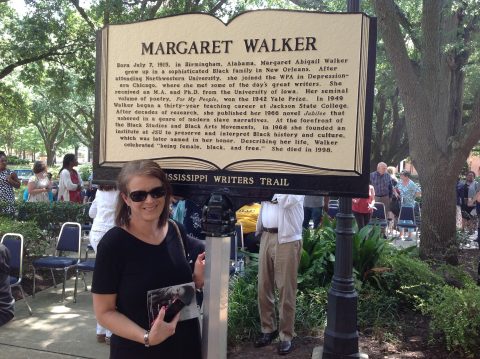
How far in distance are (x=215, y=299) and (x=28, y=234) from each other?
574 centimetres

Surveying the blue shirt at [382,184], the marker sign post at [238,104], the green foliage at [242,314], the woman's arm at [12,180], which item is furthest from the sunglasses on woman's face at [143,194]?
the blue shirt at [382,184]

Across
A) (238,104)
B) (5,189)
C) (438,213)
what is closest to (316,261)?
(438,213)

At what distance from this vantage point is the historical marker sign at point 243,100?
6.97 ft

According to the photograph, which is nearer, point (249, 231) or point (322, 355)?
point (322, 355)

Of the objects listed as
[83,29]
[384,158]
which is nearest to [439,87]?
[83,29]

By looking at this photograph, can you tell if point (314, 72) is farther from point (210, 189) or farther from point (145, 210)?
point (145, 210)

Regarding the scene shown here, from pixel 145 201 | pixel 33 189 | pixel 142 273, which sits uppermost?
pixel 145 201

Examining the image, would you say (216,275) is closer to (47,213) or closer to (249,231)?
(249,231)

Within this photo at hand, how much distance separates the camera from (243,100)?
2266 mm

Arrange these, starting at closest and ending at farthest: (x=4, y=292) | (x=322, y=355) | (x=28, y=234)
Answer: (x=4, y=292)
(x=322, y=355)
(x=28, y=234)

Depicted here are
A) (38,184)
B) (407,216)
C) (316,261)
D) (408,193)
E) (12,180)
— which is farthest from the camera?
(408,193)

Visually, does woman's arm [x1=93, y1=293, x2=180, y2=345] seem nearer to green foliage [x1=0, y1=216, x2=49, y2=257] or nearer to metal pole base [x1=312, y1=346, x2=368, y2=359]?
metal pole base [x1=312, y1=346, x2=368, y2=359]

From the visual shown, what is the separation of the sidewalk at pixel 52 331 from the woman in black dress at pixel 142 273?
9.45 ft

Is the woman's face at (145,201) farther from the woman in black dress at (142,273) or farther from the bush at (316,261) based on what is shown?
the bush at (316,261)
